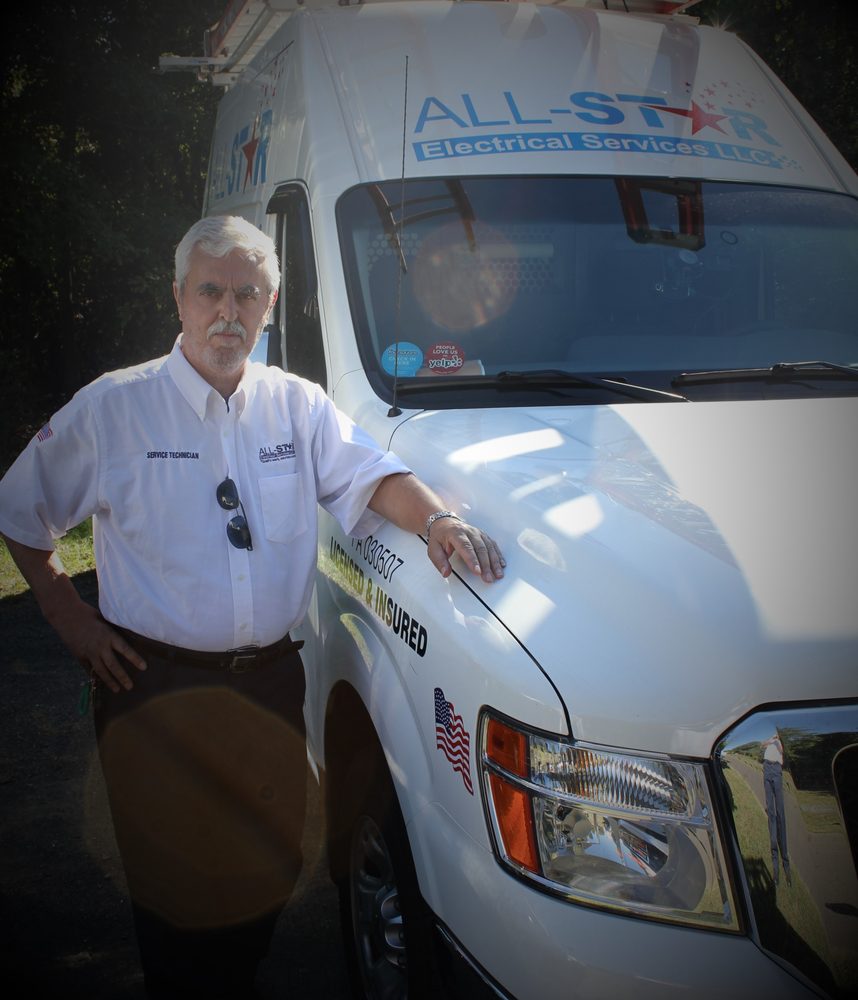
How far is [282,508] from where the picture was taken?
279 centimetres

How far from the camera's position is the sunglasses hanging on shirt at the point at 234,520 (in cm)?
267

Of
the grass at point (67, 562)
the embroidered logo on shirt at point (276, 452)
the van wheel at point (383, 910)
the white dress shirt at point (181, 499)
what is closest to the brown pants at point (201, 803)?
the white dress shirt at point (181, 499)

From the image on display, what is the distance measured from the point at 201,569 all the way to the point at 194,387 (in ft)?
1.57

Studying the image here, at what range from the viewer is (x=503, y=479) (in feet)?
8.23

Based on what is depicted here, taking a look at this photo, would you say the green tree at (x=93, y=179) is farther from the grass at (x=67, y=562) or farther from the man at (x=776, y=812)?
the man at (x=776, y=812)

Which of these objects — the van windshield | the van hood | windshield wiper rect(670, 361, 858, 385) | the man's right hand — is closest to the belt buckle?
the man's right hand

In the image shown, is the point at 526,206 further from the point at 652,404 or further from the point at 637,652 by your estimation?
the point at 637,652

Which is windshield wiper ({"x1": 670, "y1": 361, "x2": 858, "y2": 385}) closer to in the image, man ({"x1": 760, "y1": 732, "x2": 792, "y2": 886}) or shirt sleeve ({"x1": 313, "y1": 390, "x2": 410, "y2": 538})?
shirt sleeve ({"x1": 313, "y1": 390, "x2": 410, "y2": 538})

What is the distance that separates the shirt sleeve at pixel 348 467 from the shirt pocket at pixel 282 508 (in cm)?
9

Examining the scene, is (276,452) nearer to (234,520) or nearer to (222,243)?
(234,520)

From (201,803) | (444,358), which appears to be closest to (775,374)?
(444,358)

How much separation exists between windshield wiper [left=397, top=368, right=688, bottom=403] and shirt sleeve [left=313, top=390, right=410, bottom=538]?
1.09ft

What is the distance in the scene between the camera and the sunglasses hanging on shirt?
2674mm

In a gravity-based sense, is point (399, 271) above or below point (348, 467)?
above
